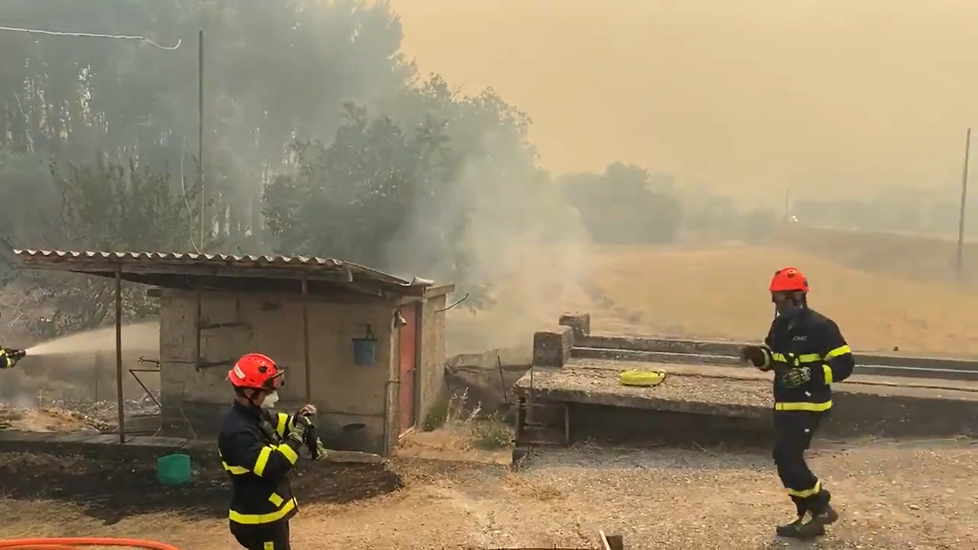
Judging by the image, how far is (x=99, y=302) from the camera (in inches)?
870

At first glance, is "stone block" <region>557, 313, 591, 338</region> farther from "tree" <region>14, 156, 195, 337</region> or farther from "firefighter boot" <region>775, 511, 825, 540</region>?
"tree" <region>14, 156, 195, 337</region>

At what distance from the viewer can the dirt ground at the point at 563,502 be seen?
571 cm

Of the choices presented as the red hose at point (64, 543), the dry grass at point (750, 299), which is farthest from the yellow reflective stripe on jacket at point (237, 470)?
the dry grass at point (750, 299)

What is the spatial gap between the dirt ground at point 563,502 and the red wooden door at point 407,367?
3.25 m

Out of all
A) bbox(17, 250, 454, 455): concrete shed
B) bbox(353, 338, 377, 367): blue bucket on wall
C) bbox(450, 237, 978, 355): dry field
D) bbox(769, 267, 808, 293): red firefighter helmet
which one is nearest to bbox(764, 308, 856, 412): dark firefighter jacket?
bbox(769, 267, 808, 293): red firefighter helmet

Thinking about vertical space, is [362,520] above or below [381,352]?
below

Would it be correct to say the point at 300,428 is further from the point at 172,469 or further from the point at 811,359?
the point at 172,469

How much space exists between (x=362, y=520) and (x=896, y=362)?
27.2 feet

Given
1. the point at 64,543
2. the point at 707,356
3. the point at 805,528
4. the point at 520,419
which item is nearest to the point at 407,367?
the point at 520,419

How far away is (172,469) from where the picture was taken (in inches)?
309

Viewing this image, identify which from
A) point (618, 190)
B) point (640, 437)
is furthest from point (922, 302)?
point (640, 437)

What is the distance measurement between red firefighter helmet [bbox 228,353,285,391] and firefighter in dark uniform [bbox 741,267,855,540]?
3.17m

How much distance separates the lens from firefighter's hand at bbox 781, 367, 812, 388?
517cm

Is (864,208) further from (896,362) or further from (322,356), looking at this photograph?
(322,356)
